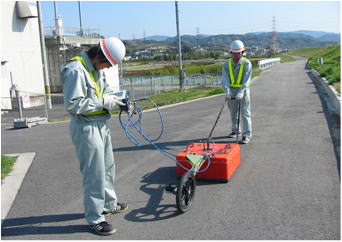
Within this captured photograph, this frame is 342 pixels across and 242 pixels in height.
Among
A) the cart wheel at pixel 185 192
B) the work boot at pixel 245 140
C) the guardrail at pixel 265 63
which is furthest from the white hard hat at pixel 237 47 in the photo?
the guardrail at pixel 265 63

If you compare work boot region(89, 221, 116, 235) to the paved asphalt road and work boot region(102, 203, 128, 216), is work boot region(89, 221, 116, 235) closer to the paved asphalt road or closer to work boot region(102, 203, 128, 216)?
the paved asphalt road

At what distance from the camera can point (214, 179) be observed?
5.71 metres

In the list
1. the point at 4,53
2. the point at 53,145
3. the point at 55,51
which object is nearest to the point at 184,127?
the point at 53,145

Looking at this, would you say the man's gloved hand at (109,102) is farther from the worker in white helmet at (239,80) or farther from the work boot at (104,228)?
the worker in white helmet at (239,80)

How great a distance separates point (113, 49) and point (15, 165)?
427 cm

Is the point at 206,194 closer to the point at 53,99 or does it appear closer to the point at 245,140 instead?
the point at 245,140

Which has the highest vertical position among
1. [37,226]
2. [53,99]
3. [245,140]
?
[245,140]

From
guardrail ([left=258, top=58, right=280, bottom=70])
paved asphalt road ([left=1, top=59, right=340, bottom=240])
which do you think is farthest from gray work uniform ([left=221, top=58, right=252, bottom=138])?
guardrail ([left=258, top=58, right=280, bottom=70])

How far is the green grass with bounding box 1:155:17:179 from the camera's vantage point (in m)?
6.68

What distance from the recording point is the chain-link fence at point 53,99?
49.8ft

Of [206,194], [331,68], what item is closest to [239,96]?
[206,194]

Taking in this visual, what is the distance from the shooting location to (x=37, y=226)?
456cm

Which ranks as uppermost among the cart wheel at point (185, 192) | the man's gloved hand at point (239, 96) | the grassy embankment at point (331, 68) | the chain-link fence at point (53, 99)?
the man's gloved hand at point (239, 96)

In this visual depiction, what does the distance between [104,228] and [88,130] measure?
112 centimetres
